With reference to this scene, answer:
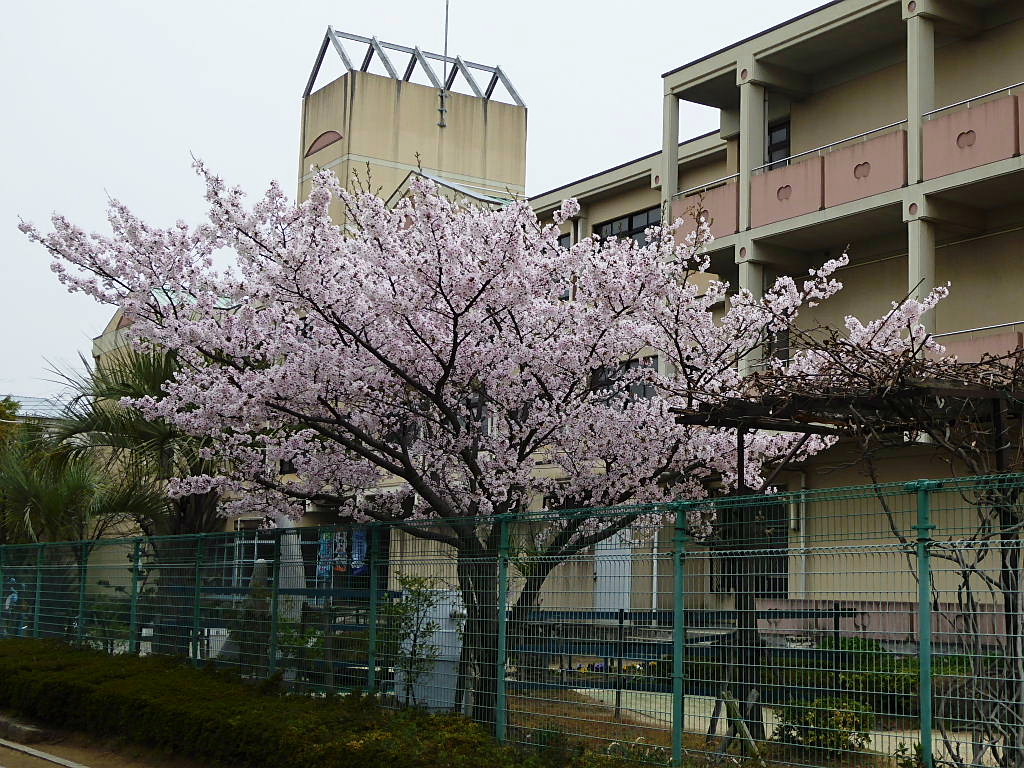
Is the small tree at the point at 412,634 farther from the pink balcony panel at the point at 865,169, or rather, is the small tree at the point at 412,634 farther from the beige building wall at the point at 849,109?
the beige building wall at the point at 849,109

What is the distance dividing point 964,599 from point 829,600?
3.44ft

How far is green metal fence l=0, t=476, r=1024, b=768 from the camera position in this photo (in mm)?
7355

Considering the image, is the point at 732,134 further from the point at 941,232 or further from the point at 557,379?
the point at 557,379

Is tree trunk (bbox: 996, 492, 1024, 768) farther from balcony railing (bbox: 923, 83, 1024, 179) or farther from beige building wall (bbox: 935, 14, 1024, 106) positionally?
beige building wall (bbox: 935, 14, 1024, 106)

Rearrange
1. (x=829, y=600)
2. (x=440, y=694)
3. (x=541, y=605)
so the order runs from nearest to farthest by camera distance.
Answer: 1. (x=829, y=600)
2. (x=541, y=605)
3. (x=440, y=694)

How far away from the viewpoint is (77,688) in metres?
14.0

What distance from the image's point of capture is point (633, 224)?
27078mm

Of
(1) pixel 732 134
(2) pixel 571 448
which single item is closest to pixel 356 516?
(2) pixel 571 448

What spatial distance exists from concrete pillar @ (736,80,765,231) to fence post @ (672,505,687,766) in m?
14.4

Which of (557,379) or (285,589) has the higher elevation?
(557,379)

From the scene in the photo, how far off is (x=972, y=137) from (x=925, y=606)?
13.4m

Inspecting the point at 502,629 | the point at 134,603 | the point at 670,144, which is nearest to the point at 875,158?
the point at 670,144

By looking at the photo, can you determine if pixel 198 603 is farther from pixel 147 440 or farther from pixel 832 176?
pixel 832 176

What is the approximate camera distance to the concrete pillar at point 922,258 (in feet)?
63.0
